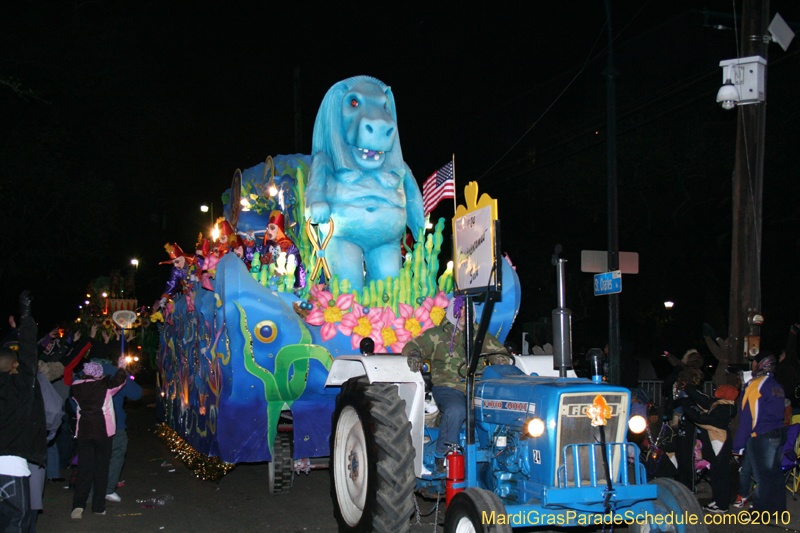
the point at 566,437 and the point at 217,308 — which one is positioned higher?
the point at 217,308

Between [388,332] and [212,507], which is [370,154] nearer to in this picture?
[388,332]

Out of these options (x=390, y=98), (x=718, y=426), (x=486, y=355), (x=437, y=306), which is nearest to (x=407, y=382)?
(x=486, y=355)

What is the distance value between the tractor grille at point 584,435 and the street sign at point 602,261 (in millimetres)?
5591

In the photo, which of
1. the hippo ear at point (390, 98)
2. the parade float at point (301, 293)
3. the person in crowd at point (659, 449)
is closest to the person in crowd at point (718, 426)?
the person in crowd at point (659, 449)

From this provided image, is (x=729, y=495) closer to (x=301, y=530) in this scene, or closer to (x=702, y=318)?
(x=301, y=530)

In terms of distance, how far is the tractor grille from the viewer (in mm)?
4102

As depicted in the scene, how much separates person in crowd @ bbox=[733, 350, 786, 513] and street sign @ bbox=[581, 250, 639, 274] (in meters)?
3.32

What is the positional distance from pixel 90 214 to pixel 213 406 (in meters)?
7.93

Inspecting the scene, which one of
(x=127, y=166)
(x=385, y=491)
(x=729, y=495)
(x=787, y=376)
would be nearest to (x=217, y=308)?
(x=385, y=491)

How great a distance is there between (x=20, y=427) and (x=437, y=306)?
3865 mm

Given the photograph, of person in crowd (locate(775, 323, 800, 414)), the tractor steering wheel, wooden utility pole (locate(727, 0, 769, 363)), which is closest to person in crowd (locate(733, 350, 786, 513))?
wooden utility pole (locate(727, 0, 769, 363))

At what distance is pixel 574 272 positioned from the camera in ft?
64.2

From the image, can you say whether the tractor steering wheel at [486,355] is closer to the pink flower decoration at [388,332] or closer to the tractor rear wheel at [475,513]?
the tractor rear wheel at [475,513]

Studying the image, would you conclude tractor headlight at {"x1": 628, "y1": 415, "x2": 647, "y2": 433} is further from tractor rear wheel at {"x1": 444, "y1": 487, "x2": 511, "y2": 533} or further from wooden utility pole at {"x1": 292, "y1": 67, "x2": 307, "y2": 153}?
wooden utility pole at {"x1": 292, "y1": 67, "x2": 307, "y2": 153}
